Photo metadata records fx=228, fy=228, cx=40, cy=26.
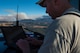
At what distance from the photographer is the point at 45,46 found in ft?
3.19

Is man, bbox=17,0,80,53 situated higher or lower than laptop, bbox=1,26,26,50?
higher

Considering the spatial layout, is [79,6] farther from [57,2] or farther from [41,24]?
[57,2]

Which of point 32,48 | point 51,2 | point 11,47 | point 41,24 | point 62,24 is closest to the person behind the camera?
point 62,24

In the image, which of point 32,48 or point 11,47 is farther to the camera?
point 11,47

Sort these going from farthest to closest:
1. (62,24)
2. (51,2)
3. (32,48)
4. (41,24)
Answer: (41,24)
(32,48)
(51,2)
(62,24)

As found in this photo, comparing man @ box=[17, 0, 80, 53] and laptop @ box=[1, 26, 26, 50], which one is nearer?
man @ box=[17, 0, 80, 53]

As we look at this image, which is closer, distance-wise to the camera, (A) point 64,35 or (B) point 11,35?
(A) point 64,35

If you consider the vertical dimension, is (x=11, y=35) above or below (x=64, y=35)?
below

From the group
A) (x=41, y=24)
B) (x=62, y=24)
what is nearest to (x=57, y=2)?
(x=62, y=24)

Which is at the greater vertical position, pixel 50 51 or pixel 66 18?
pixel 66 18

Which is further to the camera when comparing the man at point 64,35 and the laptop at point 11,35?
the laptop at point 11,35

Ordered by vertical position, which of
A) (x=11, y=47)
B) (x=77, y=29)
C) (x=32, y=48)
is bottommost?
(x=11, y=47)

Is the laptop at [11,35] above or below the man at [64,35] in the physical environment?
below

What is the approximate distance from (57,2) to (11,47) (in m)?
1.36
